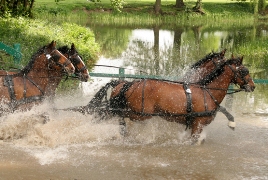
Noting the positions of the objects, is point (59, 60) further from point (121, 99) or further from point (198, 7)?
point (198, 7)

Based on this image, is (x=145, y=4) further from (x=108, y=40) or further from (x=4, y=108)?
(x=4, y=108)

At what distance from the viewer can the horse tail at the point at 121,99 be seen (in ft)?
27.8

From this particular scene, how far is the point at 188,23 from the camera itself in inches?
1518

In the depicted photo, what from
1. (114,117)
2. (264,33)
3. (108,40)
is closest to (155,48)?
(108,40)

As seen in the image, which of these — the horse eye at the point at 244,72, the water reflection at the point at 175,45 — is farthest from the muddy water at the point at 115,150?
the water reflection at the point at 175,45

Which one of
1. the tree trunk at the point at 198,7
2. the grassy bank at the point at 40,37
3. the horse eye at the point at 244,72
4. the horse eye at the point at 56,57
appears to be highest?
the horse eye at the point at 56,57

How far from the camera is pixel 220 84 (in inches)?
339

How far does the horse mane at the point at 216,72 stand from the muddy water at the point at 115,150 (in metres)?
1.03

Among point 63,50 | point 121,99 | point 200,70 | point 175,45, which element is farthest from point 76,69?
point 175,45

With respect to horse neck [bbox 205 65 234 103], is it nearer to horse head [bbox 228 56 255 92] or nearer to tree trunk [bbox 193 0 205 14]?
horse head [bbox 228 56 255 92]

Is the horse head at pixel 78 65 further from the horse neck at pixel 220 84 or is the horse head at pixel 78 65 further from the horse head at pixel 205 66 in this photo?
the horse neck at pixel 220 84

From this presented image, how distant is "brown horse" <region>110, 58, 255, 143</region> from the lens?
326 inches

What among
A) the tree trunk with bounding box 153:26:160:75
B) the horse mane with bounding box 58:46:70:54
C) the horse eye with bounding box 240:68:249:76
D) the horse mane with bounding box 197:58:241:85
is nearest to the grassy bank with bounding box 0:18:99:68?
the tree trunk with bounding box 153:26:160:75

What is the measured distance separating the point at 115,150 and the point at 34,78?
205cm
